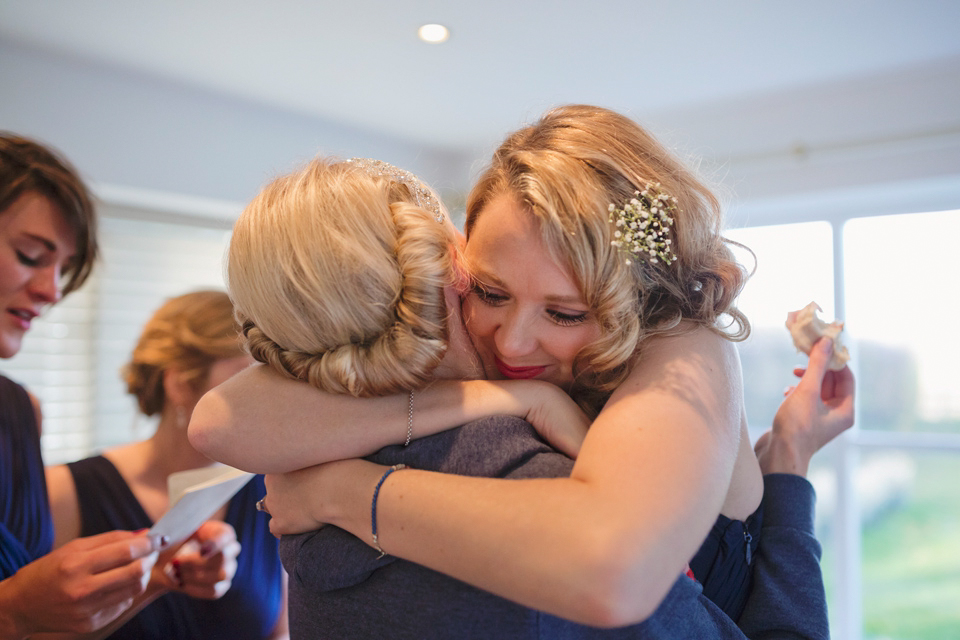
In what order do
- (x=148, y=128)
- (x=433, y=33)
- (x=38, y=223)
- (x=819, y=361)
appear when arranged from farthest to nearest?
(x=148, y=128) → (x=433, y=33) → (x=38, y=223) → (x=819, y=361)

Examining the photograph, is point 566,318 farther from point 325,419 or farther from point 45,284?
point 45,284

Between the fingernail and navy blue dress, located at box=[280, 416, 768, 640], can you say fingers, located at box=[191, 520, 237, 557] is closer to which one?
the fingernail

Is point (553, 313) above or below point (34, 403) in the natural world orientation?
above

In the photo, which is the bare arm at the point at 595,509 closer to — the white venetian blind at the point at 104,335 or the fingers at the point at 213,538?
the fingers at the point at 213,538

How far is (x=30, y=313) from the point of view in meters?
1.79

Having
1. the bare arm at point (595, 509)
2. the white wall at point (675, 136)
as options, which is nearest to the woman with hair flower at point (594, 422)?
the bare arm at point (595, 509)

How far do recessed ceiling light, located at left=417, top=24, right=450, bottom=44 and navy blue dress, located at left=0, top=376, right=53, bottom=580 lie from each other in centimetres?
200

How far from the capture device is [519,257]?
1.07 meters

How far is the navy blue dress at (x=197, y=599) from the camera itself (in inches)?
74.9

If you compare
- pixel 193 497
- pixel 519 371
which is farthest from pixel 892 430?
pixel 193 497

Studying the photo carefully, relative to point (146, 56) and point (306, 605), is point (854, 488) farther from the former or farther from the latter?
point (146, 56)

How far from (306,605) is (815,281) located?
384 cm

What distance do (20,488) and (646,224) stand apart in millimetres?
1696

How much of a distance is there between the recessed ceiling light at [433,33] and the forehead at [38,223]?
168cm
